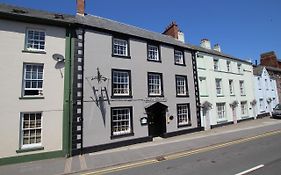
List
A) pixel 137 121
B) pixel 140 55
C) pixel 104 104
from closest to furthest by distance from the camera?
pixel 104 104 → pixel 137 121 → pixel 140 55

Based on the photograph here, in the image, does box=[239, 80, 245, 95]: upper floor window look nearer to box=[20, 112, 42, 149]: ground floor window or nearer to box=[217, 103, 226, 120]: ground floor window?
box=[217, 103, 226, 120]: ground floor window

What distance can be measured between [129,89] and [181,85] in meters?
5.81

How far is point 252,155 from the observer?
29.7ft

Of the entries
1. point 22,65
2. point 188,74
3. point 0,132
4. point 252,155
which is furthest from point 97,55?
point 252,155

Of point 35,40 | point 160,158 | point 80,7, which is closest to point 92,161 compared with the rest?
point 160,158

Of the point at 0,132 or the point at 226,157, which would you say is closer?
the point at 226,157

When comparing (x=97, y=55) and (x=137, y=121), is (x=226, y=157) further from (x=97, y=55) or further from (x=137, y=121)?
(x=97, y=55)

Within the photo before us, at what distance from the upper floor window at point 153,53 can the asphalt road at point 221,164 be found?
353 inches

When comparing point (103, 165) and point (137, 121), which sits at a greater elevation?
point (137, 121)

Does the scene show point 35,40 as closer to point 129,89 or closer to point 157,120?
point 129,89

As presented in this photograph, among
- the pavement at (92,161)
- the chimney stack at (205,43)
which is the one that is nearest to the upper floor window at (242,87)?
the chimney stack at (205,43)

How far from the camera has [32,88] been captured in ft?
36.3

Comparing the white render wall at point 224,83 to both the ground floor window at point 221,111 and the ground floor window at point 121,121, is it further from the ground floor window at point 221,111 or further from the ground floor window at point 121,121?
the ground floor window at point 121,121

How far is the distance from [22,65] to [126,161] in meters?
8.10
